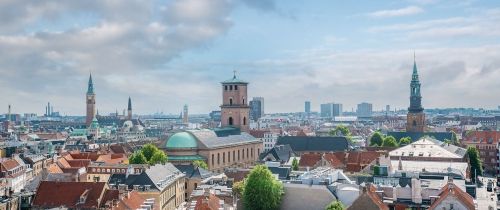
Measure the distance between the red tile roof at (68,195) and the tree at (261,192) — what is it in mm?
15258

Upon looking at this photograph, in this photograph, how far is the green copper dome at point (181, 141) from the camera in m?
126

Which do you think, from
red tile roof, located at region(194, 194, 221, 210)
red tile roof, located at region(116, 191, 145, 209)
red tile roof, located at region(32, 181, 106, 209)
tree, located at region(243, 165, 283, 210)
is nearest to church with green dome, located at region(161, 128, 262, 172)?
red tile roof, located at region(116, 191, 145, 209)

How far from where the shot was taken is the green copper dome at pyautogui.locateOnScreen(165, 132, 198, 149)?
4944 inches

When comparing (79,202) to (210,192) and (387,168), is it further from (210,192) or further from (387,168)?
(387,168)

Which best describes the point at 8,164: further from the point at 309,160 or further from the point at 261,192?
the point at 261,192

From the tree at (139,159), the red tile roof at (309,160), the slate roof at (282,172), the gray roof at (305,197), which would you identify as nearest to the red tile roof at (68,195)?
the gray roof at (305,197)

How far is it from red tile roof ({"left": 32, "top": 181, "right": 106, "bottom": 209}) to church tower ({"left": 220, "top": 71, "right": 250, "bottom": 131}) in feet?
300

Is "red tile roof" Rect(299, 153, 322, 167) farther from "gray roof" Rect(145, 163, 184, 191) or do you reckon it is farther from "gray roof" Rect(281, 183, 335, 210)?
"gray roof" Rect(281, 183, 335, 210)

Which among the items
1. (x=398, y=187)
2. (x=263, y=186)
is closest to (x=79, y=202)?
(x=263, y=186)

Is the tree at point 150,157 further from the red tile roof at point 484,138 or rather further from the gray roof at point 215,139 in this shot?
the red tile roof at point 484,138

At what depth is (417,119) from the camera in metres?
183

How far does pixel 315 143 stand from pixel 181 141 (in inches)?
1673

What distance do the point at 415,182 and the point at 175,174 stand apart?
3839cm

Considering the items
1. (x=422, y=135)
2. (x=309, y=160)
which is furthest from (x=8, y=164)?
(x=422, y=135)
